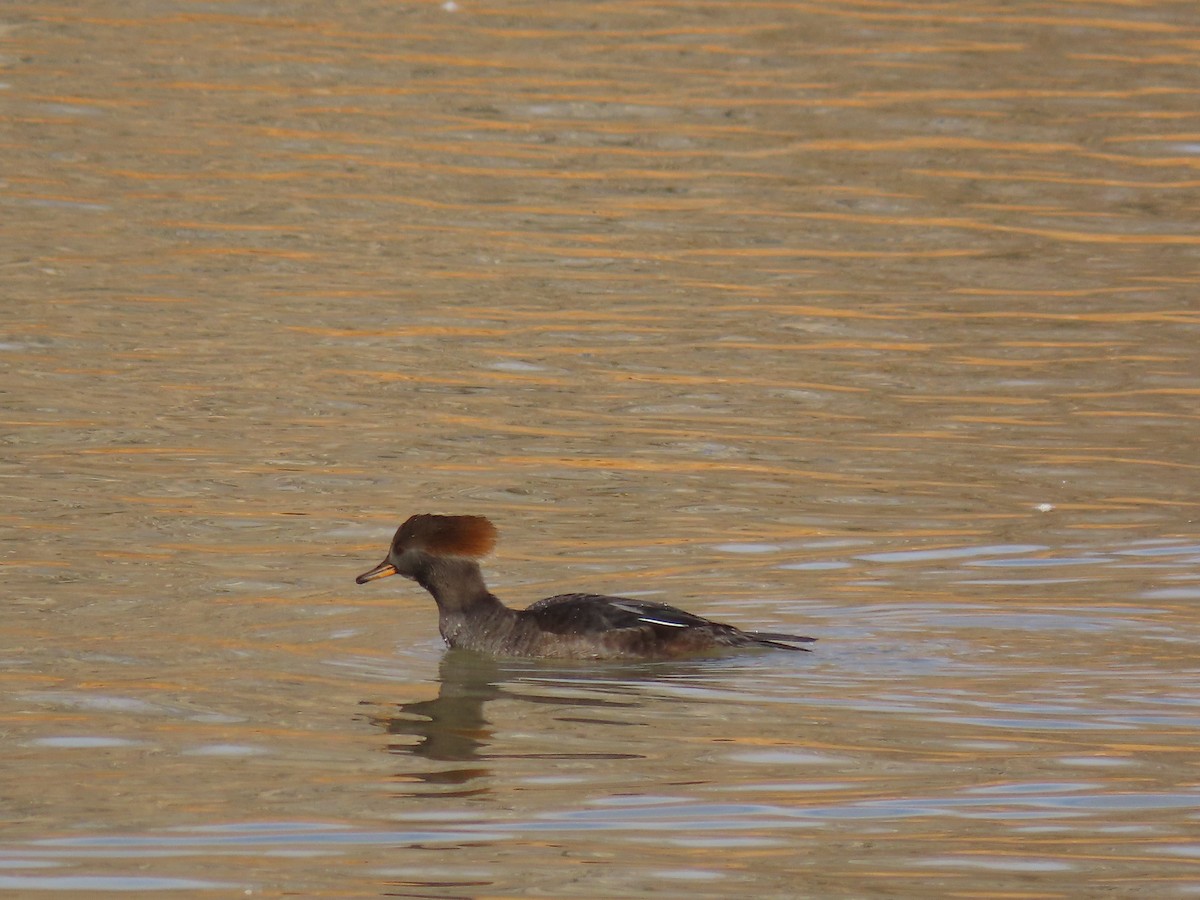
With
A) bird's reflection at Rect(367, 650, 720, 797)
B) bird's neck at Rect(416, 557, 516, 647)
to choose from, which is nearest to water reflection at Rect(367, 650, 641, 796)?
bird's reflection at Rect(367, 650, 720, 797)

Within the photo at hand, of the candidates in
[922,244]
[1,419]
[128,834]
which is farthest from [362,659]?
[922,244]

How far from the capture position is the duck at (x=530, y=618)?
995 cm

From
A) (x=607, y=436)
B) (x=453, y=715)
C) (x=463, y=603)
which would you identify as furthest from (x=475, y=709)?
(x=607, y=436)

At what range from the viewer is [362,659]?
1010 cm

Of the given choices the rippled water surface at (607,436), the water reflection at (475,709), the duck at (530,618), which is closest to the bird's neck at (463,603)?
the duck at (530,618)

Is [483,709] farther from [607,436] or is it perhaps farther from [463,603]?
[607,436]

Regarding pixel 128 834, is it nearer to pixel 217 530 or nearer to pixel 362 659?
pixel 362 659

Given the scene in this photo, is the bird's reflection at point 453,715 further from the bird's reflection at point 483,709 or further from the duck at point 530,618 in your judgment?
the duck at point 530,618

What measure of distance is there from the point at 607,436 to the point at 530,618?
339cm

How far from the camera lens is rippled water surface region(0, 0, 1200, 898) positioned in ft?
25.9

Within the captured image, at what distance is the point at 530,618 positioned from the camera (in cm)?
1031

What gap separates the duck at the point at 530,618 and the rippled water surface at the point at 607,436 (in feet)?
0.52

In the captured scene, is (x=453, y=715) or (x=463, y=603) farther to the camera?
(x=463, y=603)

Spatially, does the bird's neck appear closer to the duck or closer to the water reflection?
the duck
